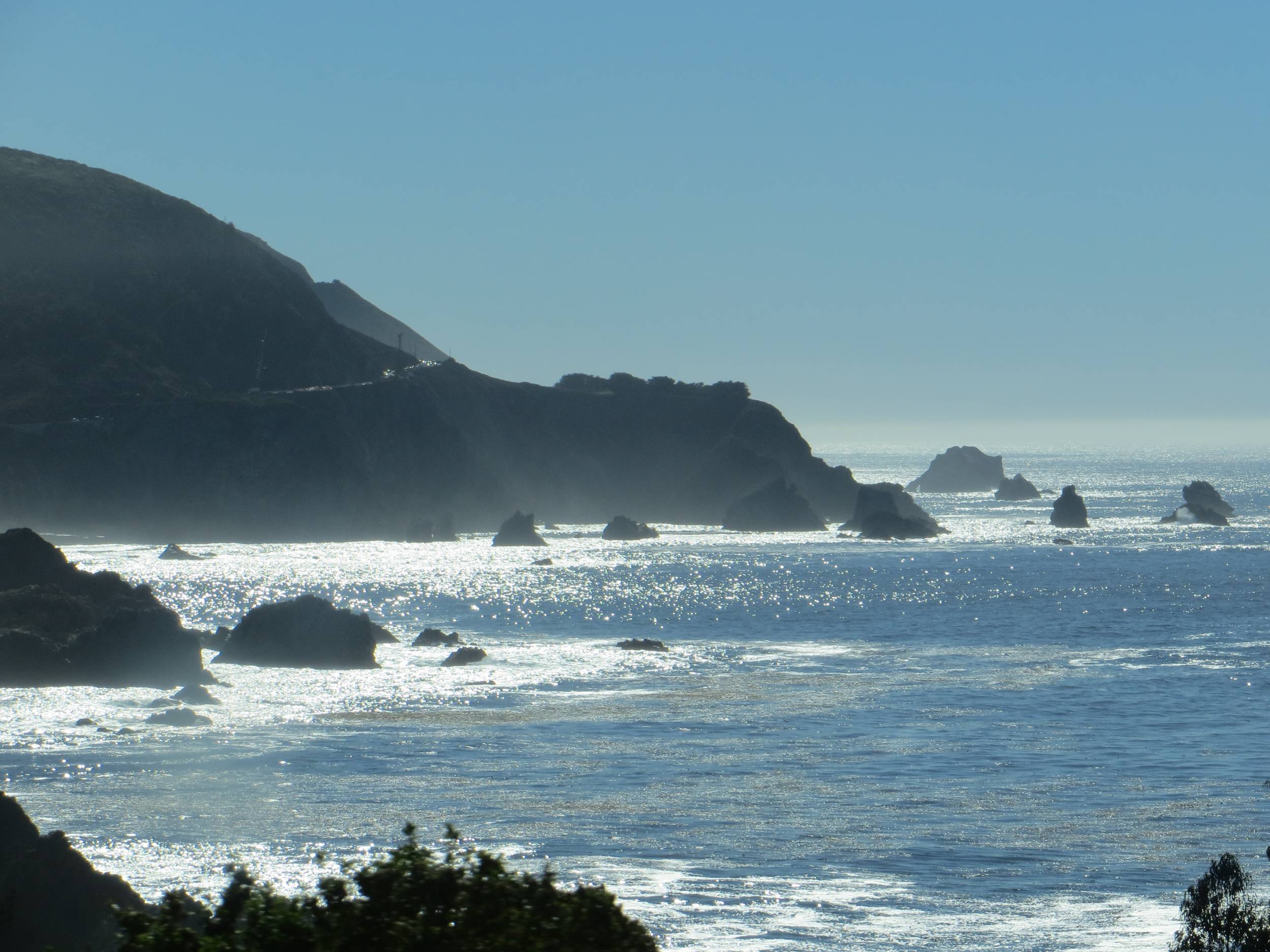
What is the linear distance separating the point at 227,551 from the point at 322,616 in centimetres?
8251

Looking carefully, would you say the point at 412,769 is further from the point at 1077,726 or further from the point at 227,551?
the point at 227,551

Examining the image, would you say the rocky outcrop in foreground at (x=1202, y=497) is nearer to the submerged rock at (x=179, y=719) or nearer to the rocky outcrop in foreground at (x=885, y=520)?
the rocky outcrop in foreground at (x=885, y=520)

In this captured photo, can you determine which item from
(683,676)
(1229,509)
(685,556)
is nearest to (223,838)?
(683,676)

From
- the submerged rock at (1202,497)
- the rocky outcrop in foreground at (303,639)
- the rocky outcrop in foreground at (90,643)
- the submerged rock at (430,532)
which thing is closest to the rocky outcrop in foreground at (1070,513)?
the submerged rock at (1202,497)

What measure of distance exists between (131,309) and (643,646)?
414ft

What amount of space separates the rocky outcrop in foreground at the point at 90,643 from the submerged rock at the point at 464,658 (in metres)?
11.7

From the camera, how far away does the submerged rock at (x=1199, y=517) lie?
181 metres

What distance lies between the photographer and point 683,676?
210 feet

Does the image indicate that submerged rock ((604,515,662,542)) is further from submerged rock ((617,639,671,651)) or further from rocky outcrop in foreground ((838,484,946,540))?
submerged rock ((617,639,671,651))

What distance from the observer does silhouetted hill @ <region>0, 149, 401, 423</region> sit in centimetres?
16075

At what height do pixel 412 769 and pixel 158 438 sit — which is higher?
pixel 158 438

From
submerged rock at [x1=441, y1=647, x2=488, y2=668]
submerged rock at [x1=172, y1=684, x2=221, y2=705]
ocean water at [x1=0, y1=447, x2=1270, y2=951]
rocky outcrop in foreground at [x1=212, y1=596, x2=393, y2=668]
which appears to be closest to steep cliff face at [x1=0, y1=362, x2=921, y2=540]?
ocean water at [x1=0, y1=447, x2=1270, y2=951]

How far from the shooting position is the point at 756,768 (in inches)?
1657

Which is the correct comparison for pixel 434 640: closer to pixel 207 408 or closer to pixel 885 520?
pixel 207 408
